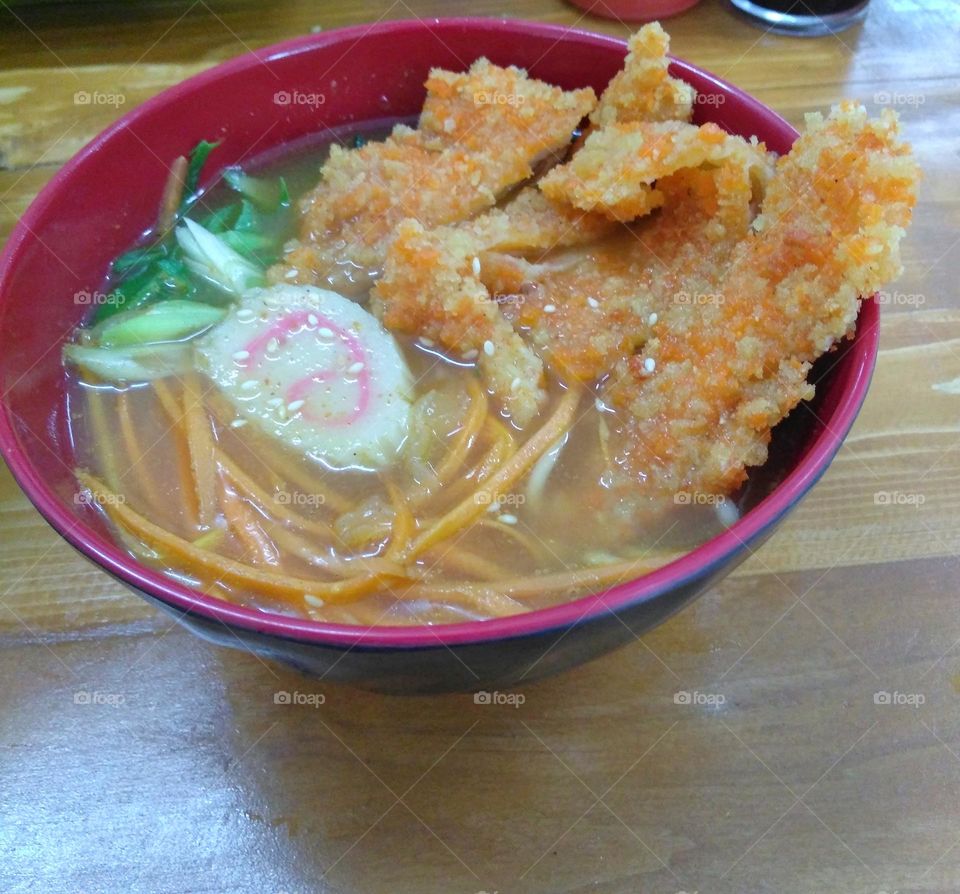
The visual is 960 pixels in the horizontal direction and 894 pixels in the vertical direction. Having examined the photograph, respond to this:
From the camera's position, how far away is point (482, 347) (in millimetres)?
1539

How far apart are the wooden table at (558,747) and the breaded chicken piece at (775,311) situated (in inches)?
12.0

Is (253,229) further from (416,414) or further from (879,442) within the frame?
(879,442)

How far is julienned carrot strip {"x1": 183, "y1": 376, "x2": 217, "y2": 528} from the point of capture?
139 centimetres

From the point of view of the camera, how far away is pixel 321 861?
122cm

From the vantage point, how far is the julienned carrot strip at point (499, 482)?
134 centimetres

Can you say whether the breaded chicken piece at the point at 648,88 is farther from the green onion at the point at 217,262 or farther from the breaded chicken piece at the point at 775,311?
the green onion at the point at 217,262

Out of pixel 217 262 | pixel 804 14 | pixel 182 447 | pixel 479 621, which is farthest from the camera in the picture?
pixel 804 14

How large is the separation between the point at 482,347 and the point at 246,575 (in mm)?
585

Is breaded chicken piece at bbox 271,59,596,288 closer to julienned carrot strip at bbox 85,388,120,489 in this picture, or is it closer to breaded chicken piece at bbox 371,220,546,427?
breaded chicken piece at bbox 371,220,546,427

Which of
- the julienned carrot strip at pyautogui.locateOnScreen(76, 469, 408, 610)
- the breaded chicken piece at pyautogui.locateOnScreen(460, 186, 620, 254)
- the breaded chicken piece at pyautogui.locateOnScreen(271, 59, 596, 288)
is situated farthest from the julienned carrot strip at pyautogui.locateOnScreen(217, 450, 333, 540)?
the breaded chicken piece at pyautogui.locateOnScreen(460, 186, 620, 254)

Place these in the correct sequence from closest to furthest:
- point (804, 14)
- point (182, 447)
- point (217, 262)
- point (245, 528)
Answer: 1. point (245, 528)
2. point (182, 447)
3. point (217, 262)
4. point (804, 14)

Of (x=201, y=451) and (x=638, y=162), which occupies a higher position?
(x=638, y=162)

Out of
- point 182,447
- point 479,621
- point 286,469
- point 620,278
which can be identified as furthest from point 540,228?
point 479,621

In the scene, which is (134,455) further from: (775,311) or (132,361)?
(775,311)
